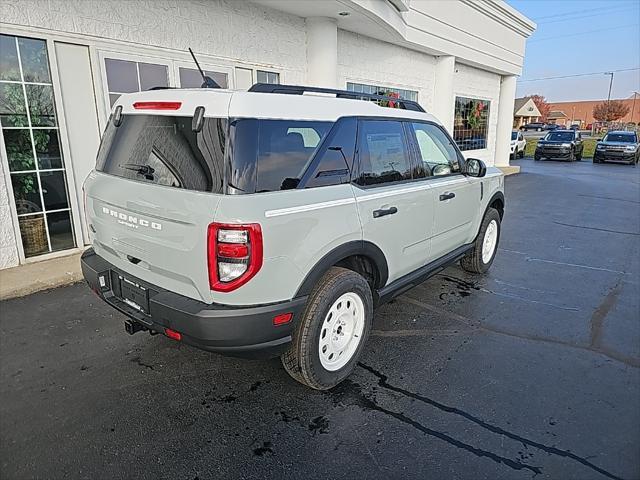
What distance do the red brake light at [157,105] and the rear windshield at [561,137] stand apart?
1046 inches

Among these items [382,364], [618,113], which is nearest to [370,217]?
[382,364]

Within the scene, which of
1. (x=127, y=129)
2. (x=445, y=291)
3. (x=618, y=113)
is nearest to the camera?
(x=127, y=129)

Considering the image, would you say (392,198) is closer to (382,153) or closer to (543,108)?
(382,153)

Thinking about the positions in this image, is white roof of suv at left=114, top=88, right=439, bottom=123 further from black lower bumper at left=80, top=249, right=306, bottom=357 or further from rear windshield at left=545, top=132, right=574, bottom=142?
rear windshield at left=545, top=132, right=574, bottom=142

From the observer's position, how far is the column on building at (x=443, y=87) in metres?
13.5

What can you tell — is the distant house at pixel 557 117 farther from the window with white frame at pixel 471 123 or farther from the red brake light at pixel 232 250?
the red brake light at pixel 232 250

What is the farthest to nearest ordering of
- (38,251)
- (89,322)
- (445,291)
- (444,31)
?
(444,31), (38,251), (445,291), (89,322)

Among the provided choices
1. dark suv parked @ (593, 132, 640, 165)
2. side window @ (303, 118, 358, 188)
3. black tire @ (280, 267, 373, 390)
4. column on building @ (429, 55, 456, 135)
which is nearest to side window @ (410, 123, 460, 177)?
side window @ (303, 118, 358, 188)

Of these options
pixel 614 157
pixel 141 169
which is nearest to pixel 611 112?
pixel 614 157

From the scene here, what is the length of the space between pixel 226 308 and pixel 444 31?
498 inches

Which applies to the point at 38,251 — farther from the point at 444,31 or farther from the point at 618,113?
the point at 618,113

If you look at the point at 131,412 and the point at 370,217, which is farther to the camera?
the point at 370,217

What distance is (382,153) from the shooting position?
3480 millimetres

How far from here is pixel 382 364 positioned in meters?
3.45
